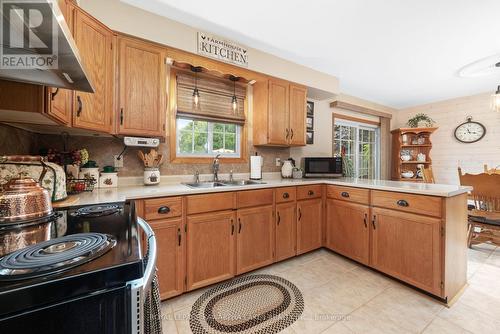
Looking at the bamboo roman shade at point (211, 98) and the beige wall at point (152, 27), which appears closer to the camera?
the beige wall at point (152, 27)

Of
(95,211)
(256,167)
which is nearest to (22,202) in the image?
(95,211)

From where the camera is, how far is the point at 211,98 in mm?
2457

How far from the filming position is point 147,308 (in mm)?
556

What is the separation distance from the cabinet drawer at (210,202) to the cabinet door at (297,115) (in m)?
1.30

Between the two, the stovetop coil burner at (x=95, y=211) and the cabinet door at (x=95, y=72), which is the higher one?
the cabinet door at (x=95, y=72)

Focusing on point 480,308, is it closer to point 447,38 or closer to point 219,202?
point 219,202

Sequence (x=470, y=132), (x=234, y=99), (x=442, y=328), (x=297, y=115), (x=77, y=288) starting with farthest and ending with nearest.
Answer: (x=470, y=132), (x=297, y=115), (x=234, y=99), (x=442, y=328), (x=77, y=288)

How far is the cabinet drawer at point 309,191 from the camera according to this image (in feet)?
7.66

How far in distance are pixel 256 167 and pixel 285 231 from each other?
85 centimetres

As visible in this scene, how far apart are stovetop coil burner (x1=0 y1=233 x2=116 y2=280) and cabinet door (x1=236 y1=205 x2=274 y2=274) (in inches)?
54.9

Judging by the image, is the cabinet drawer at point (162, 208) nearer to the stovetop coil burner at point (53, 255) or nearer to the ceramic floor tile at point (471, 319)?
the stovetop coil burner at point (53, 255)

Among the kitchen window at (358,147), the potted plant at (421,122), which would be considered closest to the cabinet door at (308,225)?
the kitchen window at (358,147)

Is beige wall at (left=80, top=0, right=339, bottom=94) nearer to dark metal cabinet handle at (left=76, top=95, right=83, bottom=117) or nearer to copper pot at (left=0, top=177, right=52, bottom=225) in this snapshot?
dark metal cabinet handle at (left=76, top=95, right=83, bottom=117)

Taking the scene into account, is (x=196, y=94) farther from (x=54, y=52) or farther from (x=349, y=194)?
(x=349, y=194)
